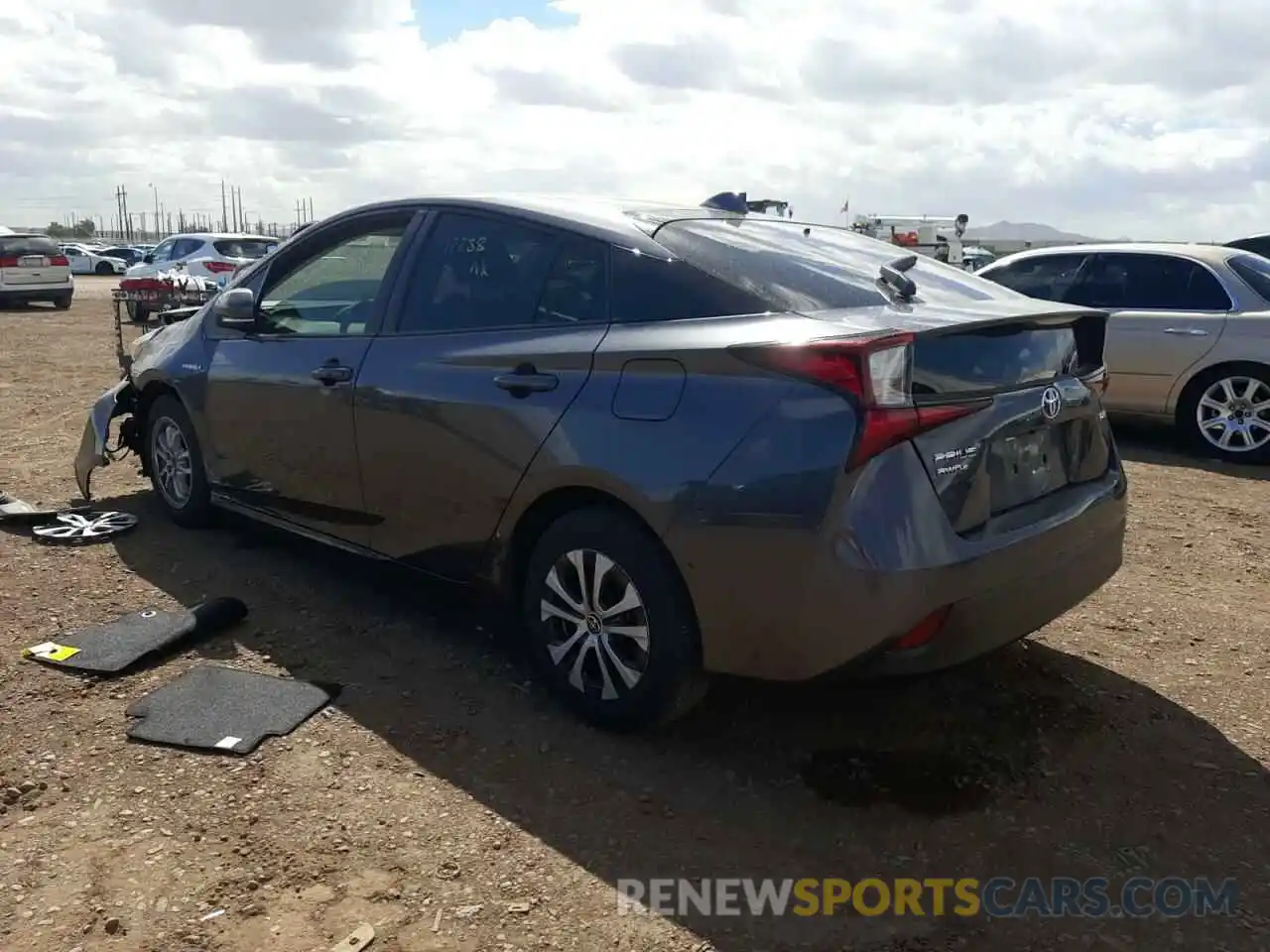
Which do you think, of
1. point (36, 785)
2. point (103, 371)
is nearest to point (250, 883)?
point (36, 785)

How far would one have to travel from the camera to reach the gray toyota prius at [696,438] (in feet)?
9.48

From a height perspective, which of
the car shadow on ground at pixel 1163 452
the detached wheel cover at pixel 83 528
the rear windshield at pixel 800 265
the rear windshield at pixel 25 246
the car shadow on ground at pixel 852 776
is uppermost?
the rear windshield at pixel 25 246

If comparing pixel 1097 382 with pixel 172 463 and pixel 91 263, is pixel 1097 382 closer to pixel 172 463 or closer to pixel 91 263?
pixel 172 463

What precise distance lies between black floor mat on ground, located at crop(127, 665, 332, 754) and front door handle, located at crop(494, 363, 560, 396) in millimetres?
1242

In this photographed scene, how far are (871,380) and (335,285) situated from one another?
261 cm

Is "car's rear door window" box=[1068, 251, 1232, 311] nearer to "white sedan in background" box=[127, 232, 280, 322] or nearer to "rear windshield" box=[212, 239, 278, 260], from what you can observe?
"white sedan in background" box=[127, 232, 280, 322]

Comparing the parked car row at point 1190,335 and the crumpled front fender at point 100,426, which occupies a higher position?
the parked car row at point 1190,335

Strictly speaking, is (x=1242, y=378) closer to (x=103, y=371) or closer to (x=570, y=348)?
(x=570, y=348)

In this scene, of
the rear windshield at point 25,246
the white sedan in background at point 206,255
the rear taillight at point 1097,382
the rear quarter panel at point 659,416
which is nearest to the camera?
the rear quarter panel at point 659,416

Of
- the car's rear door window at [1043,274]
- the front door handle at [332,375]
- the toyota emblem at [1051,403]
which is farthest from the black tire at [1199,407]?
the front door handle at [332,375]

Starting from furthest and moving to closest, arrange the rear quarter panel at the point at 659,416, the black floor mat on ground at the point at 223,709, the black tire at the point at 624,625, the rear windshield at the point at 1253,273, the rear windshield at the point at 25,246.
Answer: the rear windshield at the point at 25,246 → the rear windshield at the point at 1253,273 → the black floor mat on ground at the point at 223,709 → the black tire at the point at 624,625 → the rear quarter panel at the point at 659,416

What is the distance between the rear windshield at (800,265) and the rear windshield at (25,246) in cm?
2259

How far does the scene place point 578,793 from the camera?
3.19 metres

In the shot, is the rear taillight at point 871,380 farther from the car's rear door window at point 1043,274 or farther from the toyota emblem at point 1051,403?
the car's rear door window at point 1043,274
